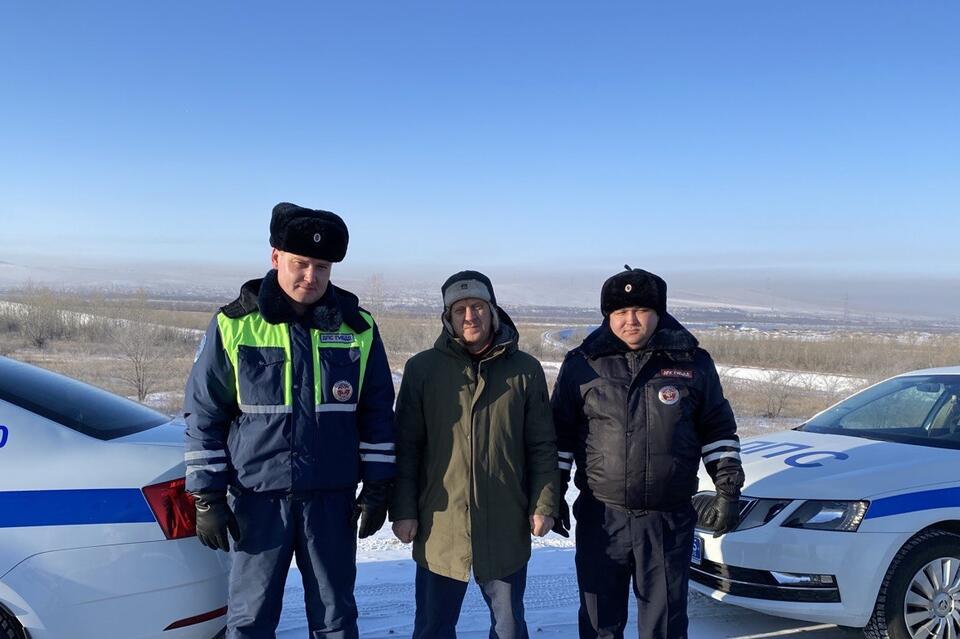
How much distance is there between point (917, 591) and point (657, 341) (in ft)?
5.84

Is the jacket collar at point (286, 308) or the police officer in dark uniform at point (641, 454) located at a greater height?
the jacket collar at point (286, 308)

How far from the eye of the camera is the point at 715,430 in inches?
110

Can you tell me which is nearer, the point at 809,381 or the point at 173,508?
Answer: the point at 173,508

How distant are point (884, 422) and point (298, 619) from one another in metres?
3.58

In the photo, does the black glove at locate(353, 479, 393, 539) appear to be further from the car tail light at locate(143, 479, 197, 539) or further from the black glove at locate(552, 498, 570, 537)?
the black glove at locate(552, 498, 570, 537)

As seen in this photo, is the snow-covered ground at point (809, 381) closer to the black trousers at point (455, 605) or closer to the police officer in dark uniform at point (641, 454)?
the police officer in dark uniform at point (641, 454)

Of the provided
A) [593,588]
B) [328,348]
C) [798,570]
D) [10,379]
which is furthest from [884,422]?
[10,379]

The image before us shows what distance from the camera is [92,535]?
2.17 m

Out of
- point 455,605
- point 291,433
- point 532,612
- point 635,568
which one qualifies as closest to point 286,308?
point 291,433

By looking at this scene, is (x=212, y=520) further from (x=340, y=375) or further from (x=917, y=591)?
(x=917, y=591)

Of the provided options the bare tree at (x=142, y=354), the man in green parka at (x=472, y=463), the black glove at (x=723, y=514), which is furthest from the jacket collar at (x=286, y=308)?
the bare tree at (x=142, y=354)

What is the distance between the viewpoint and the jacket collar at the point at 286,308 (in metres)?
2.35

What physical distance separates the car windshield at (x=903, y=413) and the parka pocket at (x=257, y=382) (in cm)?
336

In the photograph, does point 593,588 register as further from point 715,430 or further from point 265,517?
point 265,517
